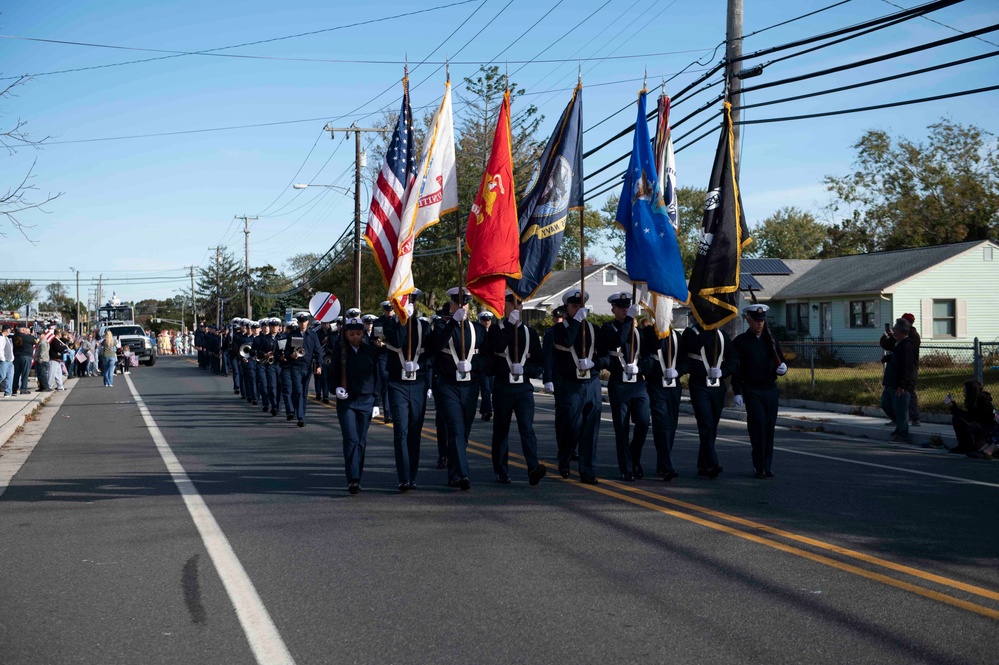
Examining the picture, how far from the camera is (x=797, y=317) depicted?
44312mm

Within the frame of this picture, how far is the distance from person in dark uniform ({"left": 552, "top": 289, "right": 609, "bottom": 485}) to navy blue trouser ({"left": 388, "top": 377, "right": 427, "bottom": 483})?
5.00 ft

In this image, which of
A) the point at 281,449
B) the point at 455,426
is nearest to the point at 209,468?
the point at 281,449

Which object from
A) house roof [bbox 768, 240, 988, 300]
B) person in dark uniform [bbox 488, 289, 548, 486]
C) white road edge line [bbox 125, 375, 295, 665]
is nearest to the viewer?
white road edge line [bbox 125, 375, 295, 665]

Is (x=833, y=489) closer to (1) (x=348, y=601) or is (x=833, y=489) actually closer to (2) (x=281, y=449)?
(1) (x=348, y=601)

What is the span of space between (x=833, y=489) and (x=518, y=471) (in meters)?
3.41

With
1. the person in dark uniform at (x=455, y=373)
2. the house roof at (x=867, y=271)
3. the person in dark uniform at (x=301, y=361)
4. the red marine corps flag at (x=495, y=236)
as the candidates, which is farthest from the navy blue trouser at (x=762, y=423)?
the house roof at (x=867, y=271)

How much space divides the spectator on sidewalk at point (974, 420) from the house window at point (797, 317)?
3084cm

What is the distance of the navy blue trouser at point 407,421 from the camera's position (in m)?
10.1

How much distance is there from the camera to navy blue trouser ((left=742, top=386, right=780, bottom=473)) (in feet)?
35.6

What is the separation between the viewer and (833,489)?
10.0m

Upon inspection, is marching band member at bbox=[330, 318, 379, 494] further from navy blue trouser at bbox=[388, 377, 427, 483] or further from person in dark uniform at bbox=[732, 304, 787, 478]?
person in dark uniform at bbox=[732, 304, 787, 478]

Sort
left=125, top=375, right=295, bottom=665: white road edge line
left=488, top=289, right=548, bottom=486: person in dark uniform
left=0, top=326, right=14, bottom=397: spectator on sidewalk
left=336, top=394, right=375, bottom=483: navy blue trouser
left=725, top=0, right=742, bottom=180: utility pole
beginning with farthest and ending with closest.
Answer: left=0, top=326, right=14, bottom=397: spectator on sidewalk, left=725, top=0, right=742, bottom=180: utility pole, left=488, top=289, right=548, bottom=486: person in dark uniform, left=336, top=394, right=375, bottom=483: navy blue trouser, left=125, top=375, right=295, bottom=665: white road edge line

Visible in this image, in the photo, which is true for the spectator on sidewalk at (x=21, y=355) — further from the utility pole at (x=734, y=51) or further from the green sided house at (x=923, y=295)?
the green sided house at (x=923, y=295)

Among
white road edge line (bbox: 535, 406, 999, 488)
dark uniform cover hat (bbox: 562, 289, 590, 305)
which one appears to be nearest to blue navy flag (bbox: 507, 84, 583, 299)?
dark uniform cover hat (bbox: 562, 289, 590, 305)
